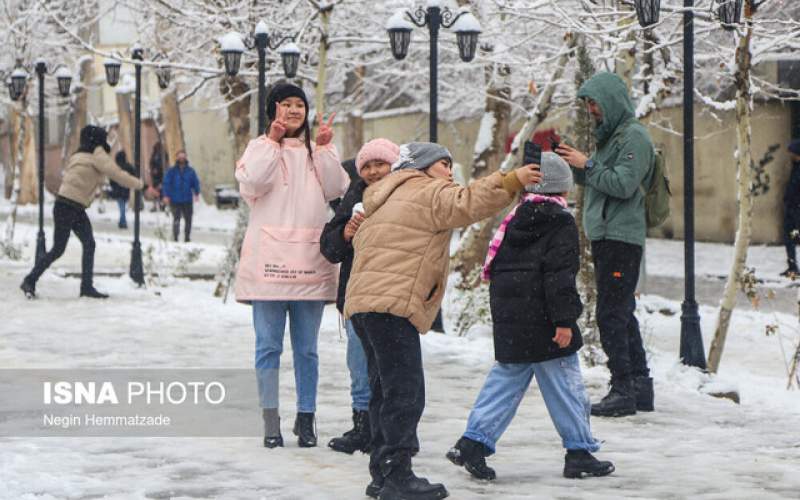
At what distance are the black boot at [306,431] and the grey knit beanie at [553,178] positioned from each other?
70.8 inches

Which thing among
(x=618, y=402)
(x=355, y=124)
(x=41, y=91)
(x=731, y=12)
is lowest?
(x=618, y=402)

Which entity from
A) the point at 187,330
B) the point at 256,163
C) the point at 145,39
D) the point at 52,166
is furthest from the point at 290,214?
the point at 52,166

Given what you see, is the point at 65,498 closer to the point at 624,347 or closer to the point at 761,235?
the point at 624,347

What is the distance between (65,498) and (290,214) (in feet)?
6.35

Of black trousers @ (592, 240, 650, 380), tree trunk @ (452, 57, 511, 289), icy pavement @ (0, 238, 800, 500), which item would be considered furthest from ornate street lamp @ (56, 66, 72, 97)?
black trousers @ (592, 240, 650, 380)

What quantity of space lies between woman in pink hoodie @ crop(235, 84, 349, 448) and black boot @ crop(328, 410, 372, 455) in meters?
0.18

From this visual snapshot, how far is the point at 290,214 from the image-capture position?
7.22 meters

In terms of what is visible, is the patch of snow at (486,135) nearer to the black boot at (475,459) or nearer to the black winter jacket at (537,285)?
the black winter jacket at (537,285)

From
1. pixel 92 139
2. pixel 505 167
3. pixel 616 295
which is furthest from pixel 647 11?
pixel 92 139

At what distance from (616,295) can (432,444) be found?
4.97 ft

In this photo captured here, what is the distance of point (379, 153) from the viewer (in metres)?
6.57

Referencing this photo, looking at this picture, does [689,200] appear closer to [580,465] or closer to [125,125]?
[580,465]

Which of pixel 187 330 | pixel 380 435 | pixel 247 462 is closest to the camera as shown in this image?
pixel 380 435

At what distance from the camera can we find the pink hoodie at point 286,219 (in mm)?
7113
